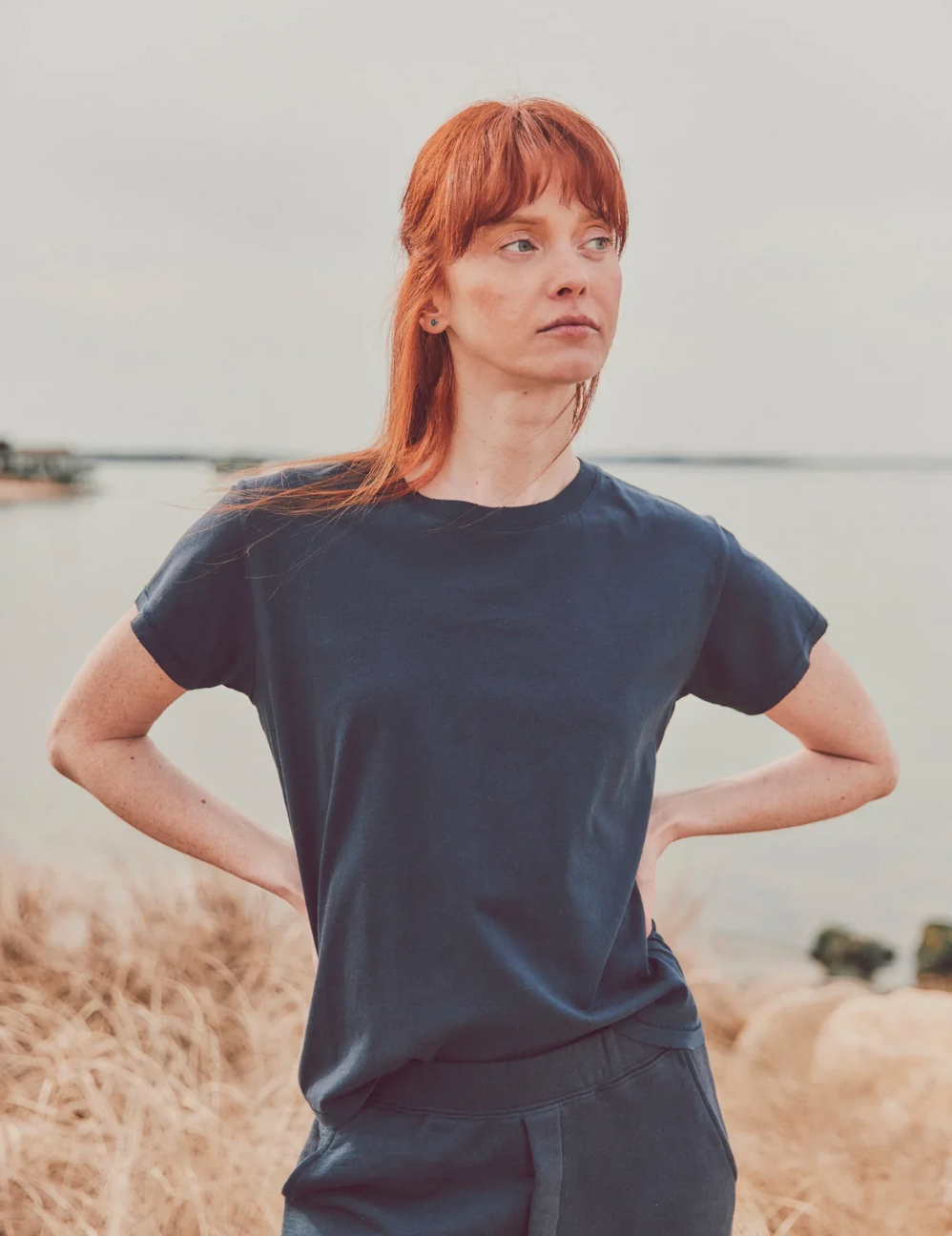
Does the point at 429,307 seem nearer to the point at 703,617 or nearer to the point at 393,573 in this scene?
the point at 393,573

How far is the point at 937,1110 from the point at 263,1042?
165cm

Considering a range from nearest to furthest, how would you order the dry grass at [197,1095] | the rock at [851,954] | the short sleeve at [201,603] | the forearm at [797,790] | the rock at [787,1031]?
1. the short sleeve at [201,603]
2. the forearm at [797,790]
3. the dry grass at [197,1095]
4. the rock at [787,1031]
5. the rock at [851,954]

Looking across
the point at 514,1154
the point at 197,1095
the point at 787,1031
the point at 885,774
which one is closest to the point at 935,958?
the point at 787,1031

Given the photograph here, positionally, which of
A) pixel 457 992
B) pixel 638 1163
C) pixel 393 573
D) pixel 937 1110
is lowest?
pixel 937 1110

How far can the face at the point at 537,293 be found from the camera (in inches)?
60.3

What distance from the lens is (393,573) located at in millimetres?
1536

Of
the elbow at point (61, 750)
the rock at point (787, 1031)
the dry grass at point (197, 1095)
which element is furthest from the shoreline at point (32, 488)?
the elbow at point (61, 750)

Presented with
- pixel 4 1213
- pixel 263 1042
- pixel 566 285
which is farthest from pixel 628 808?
pixel 263 1042

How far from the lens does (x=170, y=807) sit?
5.74 ft

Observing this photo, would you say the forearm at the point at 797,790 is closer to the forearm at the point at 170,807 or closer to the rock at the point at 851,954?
the forearm at the point at 170,807

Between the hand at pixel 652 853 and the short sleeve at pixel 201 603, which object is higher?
the short sleeve at pixel 201 603

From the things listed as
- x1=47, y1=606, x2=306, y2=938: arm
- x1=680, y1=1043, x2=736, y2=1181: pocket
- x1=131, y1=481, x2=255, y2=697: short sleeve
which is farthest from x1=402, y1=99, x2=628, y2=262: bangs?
x1=680, y1=1043, x2=736, y2=1181: pocket

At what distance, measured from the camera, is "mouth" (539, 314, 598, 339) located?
1.54m

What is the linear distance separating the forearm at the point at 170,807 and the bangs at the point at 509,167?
0.76 meters
